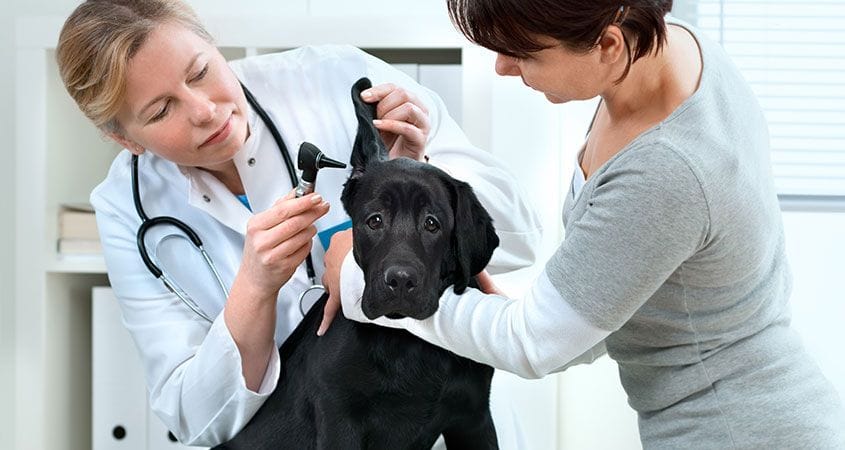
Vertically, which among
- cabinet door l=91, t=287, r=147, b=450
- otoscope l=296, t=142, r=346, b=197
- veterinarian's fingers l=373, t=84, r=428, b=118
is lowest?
cabinet door l=91, t=287, r=147, b=450

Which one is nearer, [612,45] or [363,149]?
[612,45]

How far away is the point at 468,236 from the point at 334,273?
184mm

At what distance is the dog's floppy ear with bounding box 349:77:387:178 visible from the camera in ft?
3.43

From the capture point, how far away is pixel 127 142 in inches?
52.2

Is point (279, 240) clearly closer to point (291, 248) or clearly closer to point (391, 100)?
point (291, 248)

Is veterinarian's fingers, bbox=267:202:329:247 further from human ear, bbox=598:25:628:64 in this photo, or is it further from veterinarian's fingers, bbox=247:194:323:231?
human ear, bbox=598:25:628:64

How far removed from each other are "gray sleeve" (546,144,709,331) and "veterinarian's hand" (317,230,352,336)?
271 millimetres

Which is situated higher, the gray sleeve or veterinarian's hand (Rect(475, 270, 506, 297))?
the gray sleeve

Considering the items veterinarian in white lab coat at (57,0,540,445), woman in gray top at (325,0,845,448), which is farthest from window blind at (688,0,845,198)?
woman in gray top at (325,0,845,448)

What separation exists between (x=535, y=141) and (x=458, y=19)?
99cm

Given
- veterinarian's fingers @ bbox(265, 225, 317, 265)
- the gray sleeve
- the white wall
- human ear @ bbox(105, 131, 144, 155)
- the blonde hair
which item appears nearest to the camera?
the gray sleeve

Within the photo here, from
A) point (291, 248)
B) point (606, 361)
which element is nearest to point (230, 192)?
point (291, 248)

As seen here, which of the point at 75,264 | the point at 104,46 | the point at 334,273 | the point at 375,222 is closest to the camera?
the point at 375,222

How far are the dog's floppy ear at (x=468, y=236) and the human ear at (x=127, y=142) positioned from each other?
556 mm
